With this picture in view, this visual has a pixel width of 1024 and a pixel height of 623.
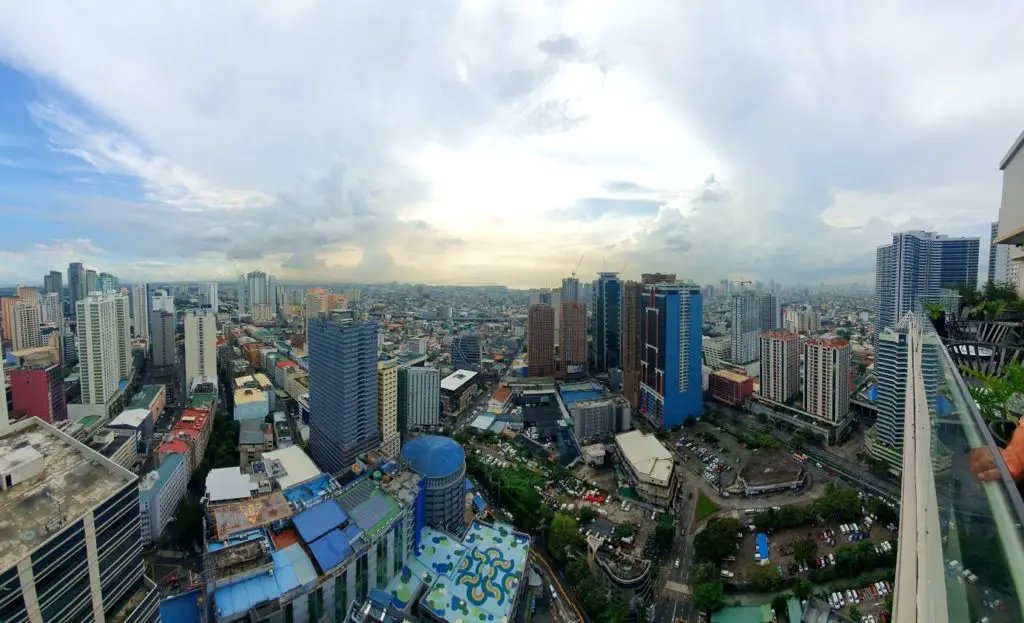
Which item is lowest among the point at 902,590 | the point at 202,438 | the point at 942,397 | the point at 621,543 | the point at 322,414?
the point at 621,543

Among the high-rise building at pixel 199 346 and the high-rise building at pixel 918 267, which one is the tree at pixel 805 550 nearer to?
the high-rise building at pixel 918 267

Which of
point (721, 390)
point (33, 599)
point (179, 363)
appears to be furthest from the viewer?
point (179, 363)

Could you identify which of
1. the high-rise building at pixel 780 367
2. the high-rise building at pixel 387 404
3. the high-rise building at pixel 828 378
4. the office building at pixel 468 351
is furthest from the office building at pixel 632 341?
the high-rise building at pixel 387 404

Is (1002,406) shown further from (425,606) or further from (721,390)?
(721,390)

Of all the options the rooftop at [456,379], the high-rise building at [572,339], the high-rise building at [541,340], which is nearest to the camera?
the rooftop at [456,379]

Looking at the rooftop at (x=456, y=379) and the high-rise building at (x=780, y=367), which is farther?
the rooftop at (x=456, y=379)

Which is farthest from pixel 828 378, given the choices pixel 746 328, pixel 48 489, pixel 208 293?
pixel 208 293

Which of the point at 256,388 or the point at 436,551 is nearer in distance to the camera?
the point at 436,551

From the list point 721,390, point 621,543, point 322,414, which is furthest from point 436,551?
point 721,390
